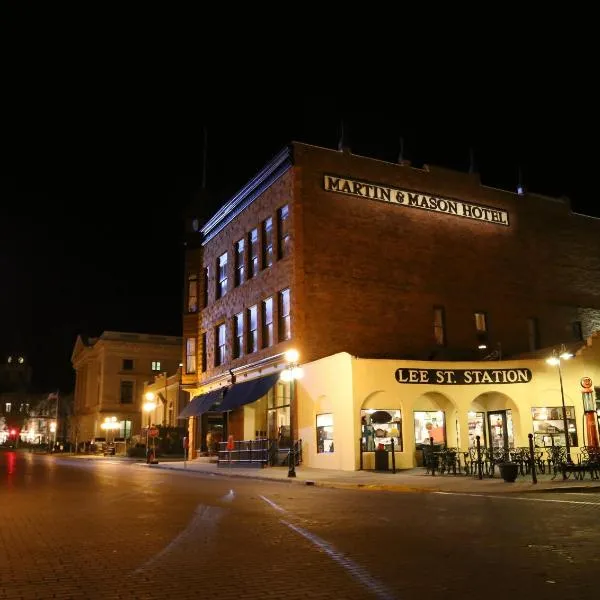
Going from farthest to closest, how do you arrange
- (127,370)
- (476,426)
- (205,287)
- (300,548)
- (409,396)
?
(127,370)
(205,287)
(476,426)
(409,396)
(300,548)

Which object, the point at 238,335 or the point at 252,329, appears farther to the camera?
the point at 238,335

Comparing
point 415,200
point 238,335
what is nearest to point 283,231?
point 415,200

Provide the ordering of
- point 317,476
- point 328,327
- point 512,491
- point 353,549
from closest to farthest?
point 353,549
point 512,491
point 317,476
point 328,327

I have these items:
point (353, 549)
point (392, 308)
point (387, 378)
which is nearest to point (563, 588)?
point (353, 549)

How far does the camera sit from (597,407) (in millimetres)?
30500

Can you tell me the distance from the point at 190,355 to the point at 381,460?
904 inches

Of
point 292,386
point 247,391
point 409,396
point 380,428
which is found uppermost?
point 247,391

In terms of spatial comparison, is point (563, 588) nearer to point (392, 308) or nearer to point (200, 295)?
point (392, 308)

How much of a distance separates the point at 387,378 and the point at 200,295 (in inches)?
844

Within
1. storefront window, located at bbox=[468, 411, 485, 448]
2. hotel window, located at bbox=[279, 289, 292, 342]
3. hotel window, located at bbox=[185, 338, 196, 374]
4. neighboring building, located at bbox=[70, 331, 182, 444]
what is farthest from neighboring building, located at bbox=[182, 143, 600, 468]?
neighboring building, located at bbox=[70, 331, 182, 444]

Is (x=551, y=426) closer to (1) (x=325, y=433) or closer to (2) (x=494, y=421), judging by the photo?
(2) (x=494, y=421)

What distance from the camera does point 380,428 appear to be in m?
28.4

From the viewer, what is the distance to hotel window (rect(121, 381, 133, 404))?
258 feet

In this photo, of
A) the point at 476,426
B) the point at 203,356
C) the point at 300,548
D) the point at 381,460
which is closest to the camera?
the point at 300,548
